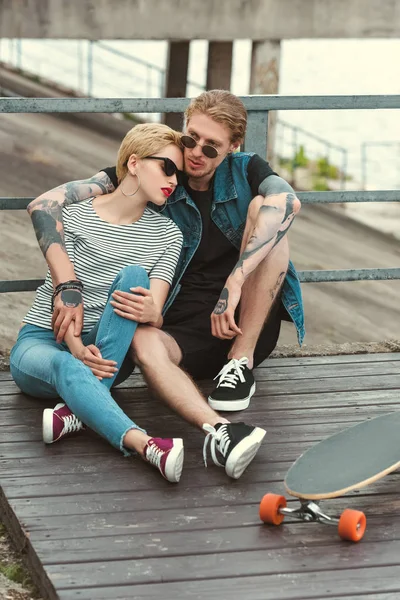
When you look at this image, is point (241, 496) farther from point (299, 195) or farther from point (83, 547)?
point (299, 195)

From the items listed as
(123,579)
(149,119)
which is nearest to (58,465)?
(123,579)

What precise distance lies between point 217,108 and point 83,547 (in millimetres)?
1906

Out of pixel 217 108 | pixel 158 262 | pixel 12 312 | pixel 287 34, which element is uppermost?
pixel 287 34

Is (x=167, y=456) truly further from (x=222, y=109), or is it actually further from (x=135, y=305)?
(x=222, y=109)

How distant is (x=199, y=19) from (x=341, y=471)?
30.7 ft

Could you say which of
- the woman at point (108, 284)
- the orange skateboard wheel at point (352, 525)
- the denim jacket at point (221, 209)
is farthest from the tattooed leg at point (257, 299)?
the orange skateboard wheel at point (352, 525)

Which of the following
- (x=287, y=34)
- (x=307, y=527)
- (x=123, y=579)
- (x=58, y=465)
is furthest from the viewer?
(x=287, y=34)

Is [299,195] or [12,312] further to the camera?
[12,312]

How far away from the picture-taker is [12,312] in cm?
958

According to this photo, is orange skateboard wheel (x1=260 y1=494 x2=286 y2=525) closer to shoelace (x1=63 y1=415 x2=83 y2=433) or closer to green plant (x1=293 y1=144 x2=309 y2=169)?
shoelace (x1=63 y1=415 x2=83 y2=433)

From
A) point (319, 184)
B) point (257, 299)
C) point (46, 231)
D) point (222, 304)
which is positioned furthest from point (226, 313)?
point (319, 184)

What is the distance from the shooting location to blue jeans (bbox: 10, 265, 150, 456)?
152 inches

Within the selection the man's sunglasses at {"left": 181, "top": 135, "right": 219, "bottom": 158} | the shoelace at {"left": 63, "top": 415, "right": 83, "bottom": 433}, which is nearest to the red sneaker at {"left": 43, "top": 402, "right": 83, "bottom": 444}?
the shoelace at {"left": 63, "top": 415, "right": 83, "bottom": 433}

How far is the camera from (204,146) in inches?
172
